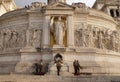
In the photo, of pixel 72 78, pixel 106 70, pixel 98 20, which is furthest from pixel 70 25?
pixel 72 78

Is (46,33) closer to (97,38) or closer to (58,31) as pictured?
(58,31)

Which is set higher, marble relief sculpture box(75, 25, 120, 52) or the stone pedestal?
marble relief sculpture box(75, 25, 120, 52)

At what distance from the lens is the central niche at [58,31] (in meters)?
23.6

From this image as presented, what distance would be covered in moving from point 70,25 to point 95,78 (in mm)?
9426

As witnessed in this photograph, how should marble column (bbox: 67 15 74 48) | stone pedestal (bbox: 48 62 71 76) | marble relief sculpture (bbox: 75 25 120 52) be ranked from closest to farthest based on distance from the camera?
1. stone pedestal (bbox: 48 62 71 76)
2. marble column (bbox: 67 15 74 48)
3. marble relief sculpture (bbox: 75 25 120 52)

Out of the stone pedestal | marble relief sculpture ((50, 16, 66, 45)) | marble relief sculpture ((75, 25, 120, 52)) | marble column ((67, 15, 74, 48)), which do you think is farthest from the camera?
marble relief sculpture ((75, 25, 120, 52))

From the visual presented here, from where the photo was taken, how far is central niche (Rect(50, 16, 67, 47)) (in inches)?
931

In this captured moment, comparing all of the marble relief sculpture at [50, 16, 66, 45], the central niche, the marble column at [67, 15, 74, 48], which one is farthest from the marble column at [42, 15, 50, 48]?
the marble column at [67, 15, 74, 48]

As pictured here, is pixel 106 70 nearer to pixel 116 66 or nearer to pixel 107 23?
pixel 116 66

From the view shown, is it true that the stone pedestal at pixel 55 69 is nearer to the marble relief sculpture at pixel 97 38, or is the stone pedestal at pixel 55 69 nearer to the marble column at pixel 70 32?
the marble column at pixel 70 32

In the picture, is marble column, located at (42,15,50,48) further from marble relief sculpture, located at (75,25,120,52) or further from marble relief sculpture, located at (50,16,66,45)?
marble relief sculpture, located at (75,25,120,52)

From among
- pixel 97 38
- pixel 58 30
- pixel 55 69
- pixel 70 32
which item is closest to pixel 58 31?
pixel 58 30

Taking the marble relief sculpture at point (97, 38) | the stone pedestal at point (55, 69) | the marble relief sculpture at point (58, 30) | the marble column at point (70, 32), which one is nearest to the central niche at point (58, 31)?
the marble relief sculpture at point (58, 30)

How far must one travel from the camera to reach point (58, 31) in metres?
23.7
